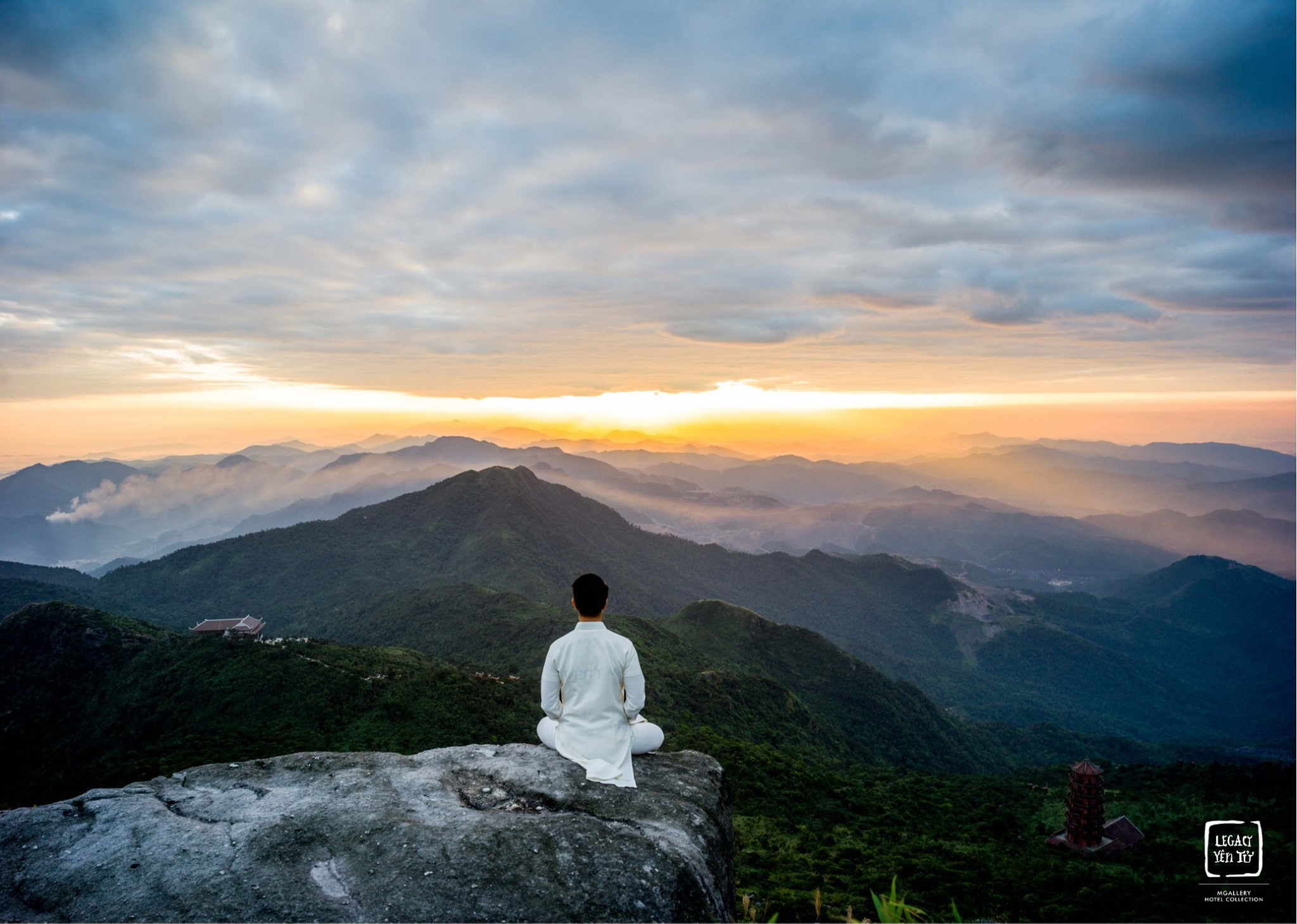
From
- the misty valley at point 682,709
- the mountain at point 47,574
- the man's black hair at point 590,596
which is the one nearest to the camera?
the man's black hair at point 590,596

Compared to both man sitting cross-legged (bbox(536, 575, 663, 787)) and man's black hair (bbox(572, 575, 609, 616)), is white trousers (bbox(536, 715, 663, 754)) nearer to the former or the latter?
man sitting cross-legged (bbox(536, 575, 663, 787))

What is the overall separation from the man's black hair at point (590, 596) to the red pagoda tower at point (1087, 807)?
37741 mm

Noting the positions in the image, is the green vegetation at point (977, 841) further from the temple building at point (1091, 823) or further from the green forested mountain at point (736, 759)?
the temple building at point (1091, 823)

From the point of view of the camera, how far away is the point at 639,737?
1098 cm

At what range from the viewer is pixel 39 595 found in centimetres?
10762

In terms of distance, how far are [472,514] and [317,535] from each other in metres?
40.4

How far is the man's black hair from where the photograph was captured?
9648mm

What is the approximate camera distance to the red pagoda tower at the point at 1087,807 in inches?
1321

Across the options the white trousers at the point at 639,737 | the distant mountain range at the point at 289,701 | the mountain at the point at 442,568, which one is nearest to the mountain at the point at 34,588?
the mountain at the point at 442,568

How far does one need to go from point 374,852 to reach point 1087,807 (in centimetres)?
4139

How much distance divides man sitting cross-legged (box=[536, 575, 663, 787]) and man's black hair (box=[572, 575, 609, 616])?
10 millimetres

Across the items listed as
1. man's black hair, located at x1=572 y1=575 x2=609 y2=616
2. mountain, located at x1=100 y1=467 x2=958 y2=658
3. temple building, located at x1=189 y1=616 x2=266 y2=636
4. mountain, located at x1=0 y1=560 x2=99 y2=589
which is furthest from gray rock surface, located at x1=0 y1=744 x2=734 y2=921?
mountain, located at x1=0 y1=560 x2=99 y2=589

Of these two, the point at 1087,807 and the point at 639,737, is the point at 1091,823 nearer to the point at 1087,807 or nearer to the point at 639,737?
the point at 1087,807

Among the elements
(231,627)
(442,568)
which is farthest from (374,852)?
(442,568)
